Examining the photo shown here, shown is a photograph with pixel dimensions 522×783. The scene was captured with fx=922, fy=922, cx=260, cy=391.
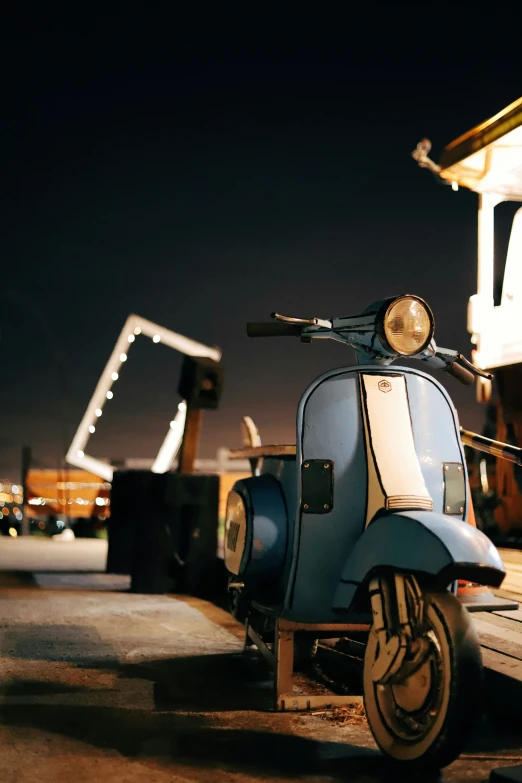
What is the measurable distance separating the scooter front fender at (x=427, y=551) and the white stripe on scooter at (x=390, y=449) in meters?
0.17

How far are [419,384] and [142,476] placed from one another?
476cm

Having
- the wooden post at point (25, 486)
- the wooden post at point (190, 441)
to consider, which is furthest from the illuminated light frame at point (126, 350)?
the wooden post at point (190, 441)

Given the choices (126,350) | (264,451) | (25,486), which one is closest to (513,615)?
(264,451)

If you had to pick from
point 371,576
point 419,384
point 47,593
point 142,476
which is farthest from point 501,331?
point 371,576

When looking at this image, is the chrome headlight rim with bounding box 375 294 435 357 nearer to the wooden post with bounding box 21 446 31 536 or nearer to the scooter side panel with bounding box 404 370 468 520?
the scooter side panel with bounding box 404 370 468 520

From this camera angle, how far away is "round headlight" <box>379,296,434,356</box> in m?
3.56

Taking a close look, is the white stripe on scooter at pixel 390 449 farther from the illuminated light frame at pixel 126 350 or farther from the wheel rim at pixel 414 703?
the illuminated light frame at pixel 126 350

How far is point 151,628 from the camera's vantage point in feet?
19.7

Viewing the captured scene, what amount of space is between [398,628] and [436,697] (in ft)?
0.95

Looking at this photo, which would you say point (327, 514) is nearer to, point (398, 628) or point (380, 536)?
point (380, 536)

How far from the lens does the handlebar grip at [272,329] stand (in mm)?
4039

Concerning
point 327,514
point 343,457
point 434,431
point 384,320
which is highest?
point 384,320

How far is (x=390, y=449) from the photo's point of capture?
3.65 m

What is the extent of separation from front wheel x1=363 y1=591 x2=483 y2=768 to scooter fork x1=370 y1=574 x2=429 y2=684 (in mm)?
37
